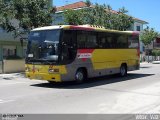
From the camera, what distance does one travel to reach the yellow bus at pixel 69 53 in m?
16.7

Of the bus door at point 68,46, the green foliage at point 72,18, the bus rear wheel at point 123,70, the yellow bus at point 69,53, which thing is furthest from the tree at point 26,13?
the bus door at point 68,46

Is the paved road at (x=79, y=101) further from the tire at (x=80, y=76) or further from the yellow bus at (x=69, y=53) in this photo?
the tire at (x=80, y=76)

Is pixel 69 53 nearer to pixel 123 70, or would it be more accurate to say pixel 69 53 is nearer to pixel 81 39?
pixel 81 39

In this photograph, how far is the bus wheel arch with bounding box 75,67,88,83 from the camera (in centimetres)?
1792

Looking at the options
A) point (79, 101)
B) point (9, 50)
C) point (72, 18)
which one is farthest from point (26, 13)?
point (79, 101)

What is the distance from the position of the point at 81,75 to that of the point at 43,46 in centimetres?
260

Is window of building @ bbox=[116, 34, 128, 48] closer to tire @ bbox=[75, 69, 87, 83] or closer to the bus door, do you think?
tire @ bbox=[75, 69, 87, 83]

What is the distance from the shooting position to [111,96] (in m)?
13.8

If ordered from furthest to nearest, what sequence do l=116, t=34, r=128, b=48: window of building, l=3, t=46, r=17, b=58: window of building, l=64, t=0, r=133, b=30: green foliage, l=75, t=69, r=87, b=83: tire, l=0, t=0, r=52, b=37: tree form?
l=3, t=46, r=17, b=58: window of building
l=64, t=0, r=133, b=30: green foliage
l=0, t=0, r=52, b=37: tree
l=116, t=34, r=128, b=48: window of building
l=75, t=69, r=87, b=83: tire

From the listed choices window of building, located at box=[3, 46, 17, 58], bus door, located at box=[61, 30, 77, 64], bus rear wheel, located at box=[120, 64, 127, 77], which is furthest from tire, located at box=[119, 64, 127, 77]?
window of building, located at box=[3, 46, 17, 58]

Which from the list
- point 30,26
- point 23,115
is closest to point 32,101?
point 23,115

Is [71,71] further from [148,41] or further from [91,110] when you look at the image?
[148,41]

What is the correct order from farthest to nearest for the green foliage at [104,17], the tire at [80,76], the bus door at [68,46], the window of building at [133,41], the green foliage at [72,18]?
the green foliage at [104,17], the green foliage at [72,18], the window of building at [133,41], the tire at [80,76], the bus door at [68,46]

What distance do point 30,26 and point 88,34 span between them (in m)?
9.90
